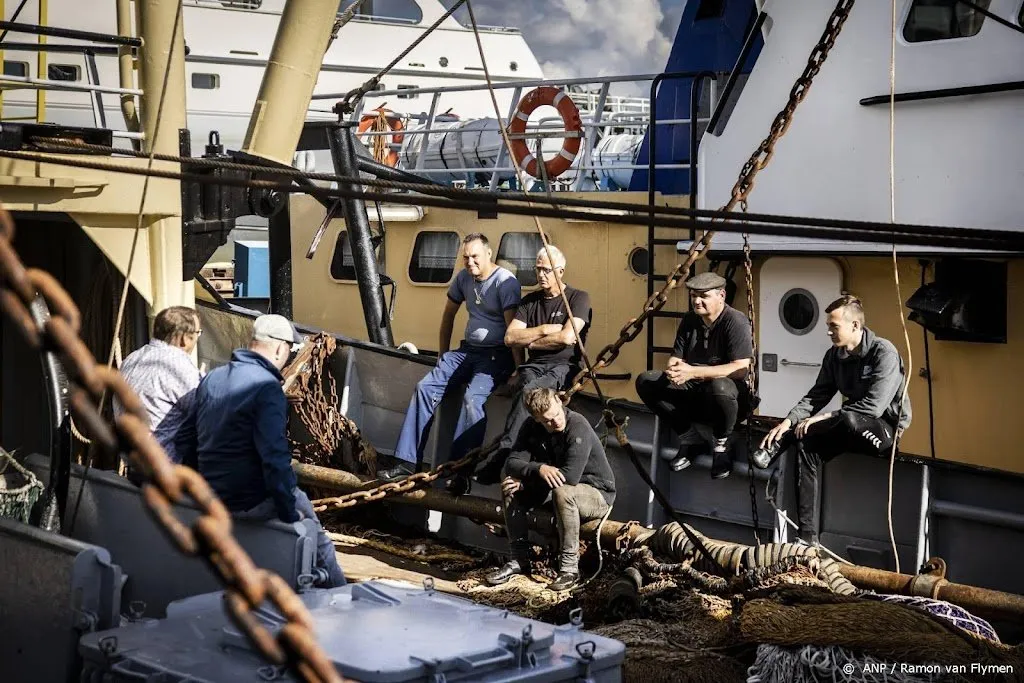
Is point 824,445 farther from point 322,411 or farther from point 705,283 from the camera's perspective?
point 322,411

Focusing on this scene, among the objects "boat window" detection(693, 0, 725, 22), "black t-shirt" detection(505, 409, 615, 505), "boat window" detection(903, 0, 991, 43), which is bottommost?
"black t-shirt" detection(505, 409, 615, 505)

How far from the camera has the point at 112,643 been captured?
405 cm

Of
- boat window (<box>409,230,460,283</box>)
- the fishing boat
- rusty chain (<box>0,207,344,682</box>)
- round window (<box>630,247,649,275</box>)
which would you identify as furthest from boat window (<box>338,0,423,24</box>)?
rusty chain (<box>0,207,344,682</box>)

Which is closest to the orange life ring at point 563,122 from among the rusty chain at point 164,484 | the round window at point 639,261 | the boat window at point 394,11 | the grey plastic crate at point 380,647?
the round window at point 639,261

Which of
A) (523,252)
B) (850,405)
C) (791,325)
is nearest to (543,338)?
(850,405)

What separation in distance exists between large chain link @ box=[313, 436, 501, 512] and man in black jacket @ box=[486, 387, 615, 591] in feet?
1.70

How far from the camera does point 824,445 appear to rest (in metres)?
6.64

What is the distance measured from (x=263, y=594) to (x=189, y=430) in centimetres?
407

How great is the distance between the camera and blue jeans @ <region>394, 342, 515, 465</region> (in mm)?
8242

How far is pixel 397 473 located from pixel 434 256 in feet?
13.4

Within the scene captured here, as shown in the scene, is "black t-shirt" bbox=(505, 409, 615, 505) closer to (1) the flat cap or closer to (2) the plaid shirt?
(1) the flat cap

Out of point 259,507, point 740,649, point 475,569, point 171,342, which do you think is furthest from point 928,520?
point 171,342

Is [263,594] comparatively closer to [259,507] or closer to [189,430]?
[259,507]

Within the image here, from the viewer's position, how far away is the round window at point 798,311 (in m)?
8.84
